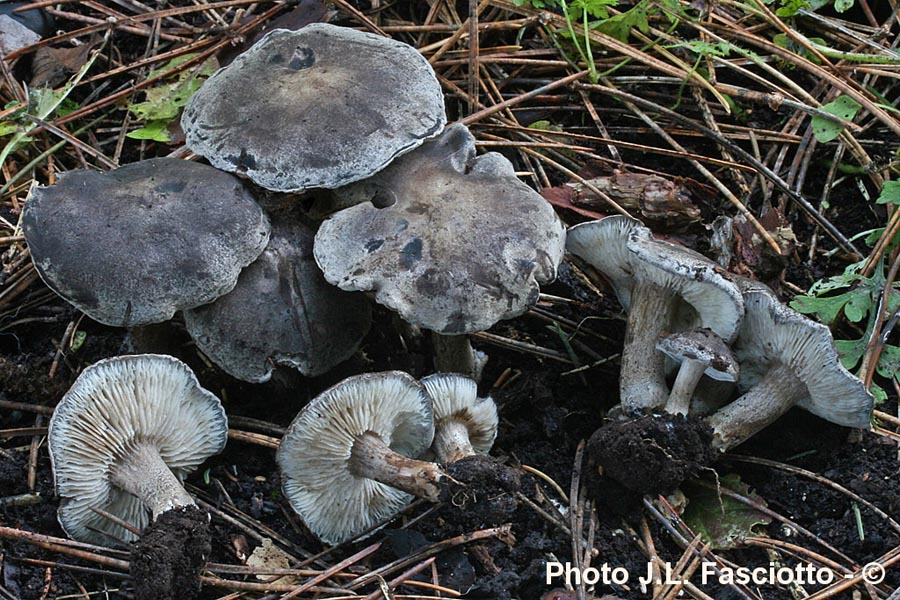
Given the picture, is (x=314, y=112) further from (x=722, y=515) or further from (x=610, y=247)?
(x=722, y=515)

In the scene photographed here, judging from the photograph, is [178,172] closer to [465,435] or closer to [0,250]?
[0,250]

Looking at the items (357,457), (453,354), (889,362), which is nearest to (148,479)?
(357,457)

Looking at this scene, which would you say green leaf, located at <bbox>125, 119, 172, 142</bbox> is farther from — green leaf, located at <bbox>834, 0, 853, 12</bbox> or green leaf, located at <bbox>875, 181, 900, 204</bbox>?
green leaf, located at <bbox>834, 0, 853, 12</bbox>

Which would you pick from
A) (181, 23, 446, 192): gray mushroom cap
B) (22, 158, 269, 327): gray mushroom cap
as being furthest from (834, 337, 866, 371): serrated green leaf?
(22, 158, 269, 327): gray mushroom cap

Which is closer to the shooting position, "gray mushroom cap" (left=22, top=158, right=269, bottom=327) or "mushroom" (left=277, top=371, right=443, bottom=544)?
"mushroom" (left=277, top=371, right=443, bottom=544)

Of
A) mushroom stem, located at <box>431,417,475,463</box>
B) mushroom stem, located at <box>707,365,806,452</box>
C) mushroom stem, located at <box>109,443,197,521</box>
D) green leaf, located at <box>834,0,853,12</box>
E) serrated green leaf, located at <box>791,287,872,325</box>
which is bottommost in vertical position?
mushroom stem, located at <box>109,443,197,521</box>

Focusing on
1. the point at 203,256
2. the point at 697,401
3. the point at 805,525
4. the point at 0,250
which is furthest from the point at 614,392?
the point at 0,250

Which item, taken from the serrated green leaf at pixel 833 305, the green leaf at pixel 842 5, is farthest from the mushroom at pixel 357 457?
the green leaf at pixel 842 5
